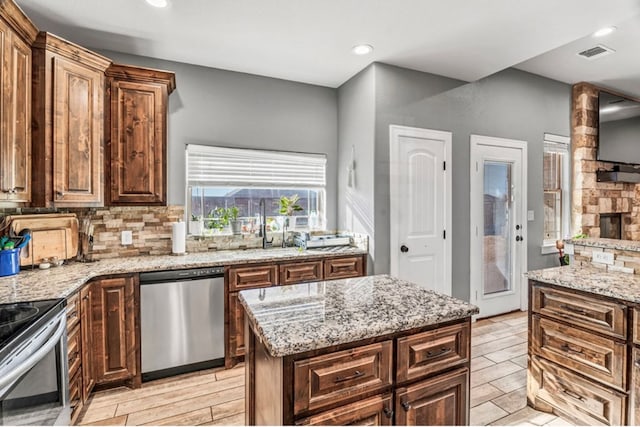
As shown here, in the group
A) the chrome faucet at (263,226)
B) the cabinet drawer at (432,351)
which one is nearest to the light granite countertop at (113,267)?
the chrome faucet at (263,226)

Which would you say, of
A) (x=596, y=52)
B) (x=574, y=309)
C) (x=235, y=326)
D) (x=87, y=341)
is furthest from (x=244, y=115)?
(x=596, y=52)

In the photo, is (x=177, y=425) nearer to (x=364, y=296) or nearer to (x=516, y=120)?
(x=364, y=296)

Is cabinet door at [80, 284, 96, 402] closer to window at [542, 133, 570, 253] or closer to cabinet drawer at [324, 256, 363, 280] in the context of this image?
cabinet drawer at [324, 256, 363, 280]

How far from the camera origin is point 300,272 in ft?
9.98

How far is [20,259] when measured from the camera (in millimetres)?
2365

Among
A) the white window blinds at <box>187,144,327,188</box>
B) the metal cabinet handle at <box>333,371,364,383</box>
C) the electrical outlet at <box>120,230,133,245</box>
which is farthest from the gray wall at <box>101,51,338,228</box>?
the metal cabinet handle at <box>333,371,364,383</box>

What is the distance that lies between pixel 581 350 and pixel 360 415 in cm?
158

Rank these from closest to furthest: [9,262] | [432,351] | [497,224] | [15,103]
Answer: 1. [432,351]
2. [15,103]
3. [9,262]
4. [497,224]

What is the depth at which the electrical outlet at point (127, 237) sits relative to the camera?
301 cm

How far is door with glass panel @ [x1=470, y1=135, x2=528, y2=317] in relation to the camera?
3.80 m

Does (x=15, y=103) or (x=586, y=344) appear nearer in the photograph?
(x=586, y=344)

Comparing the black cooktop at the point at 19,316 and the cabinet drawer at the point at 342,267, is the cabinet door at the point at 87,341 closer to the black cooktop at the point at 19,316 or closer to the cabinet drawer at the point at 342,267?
the black cooktop at the point at 19,316

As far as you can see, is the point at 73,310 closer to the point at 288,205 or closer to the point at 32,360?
the point at 32,360

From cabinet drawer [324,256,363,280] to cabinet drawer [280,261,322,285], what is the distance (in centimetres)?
9
